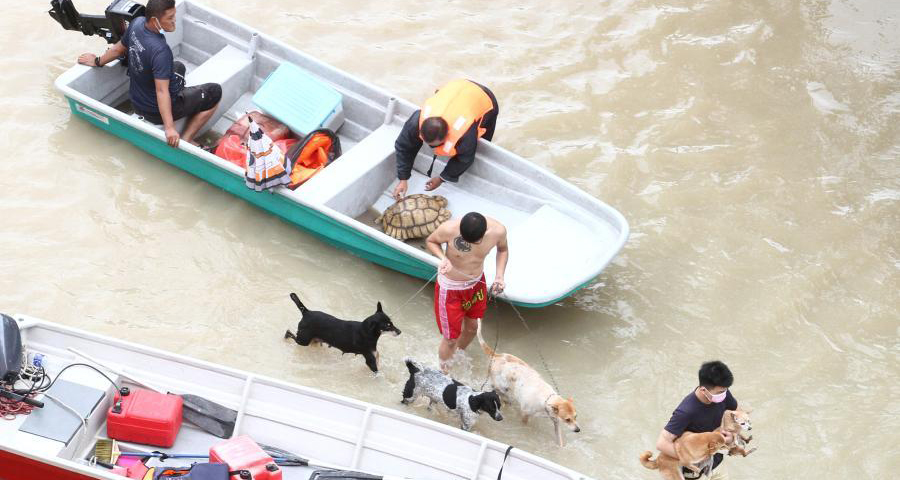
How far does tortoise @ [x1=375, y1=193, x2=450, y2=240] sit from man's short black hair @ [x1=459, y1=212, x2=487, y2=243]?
5.41ft

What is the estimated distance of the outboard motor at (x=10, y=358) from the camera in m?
6.10

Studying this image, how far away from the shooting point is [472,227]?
21.4 feet

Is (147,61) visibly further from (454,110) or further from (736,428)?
(736,428)

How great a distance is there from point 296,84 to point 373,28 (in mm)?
2482

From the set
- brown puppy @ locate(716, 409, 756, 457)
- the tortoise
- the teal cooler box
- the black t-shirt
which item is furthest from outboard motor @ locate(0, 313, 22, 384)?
brown puppy @ locate(716, 409, 756, 457)

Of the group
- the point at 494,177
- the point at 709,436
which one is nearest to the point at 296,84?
the point at 494,177

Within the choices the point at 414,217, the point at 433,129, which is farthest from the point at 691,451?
the point at 433,129

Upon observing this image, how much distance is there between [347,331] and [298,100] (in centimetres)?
296

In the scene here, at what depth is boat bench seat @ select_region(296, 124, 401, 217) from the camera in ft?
27.3

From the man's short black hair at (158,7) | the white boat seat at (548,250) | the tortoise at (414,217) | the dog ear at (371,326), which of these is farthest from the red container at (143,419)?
the man's short black hair at (158,7)

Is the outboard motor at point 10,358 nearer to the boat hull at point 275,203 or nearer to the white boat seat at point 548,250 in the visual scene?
the boat hull at point 275,203

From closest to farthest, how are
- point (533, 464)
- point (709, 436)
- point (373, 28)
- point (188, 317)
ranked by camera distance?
point (709, 436)
point (533, 464)
point (188, 317)
point (373, 28)

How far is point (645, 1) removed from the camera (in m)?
12.0

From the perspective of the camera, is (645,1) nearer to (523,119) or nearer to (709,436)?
(523,119)
